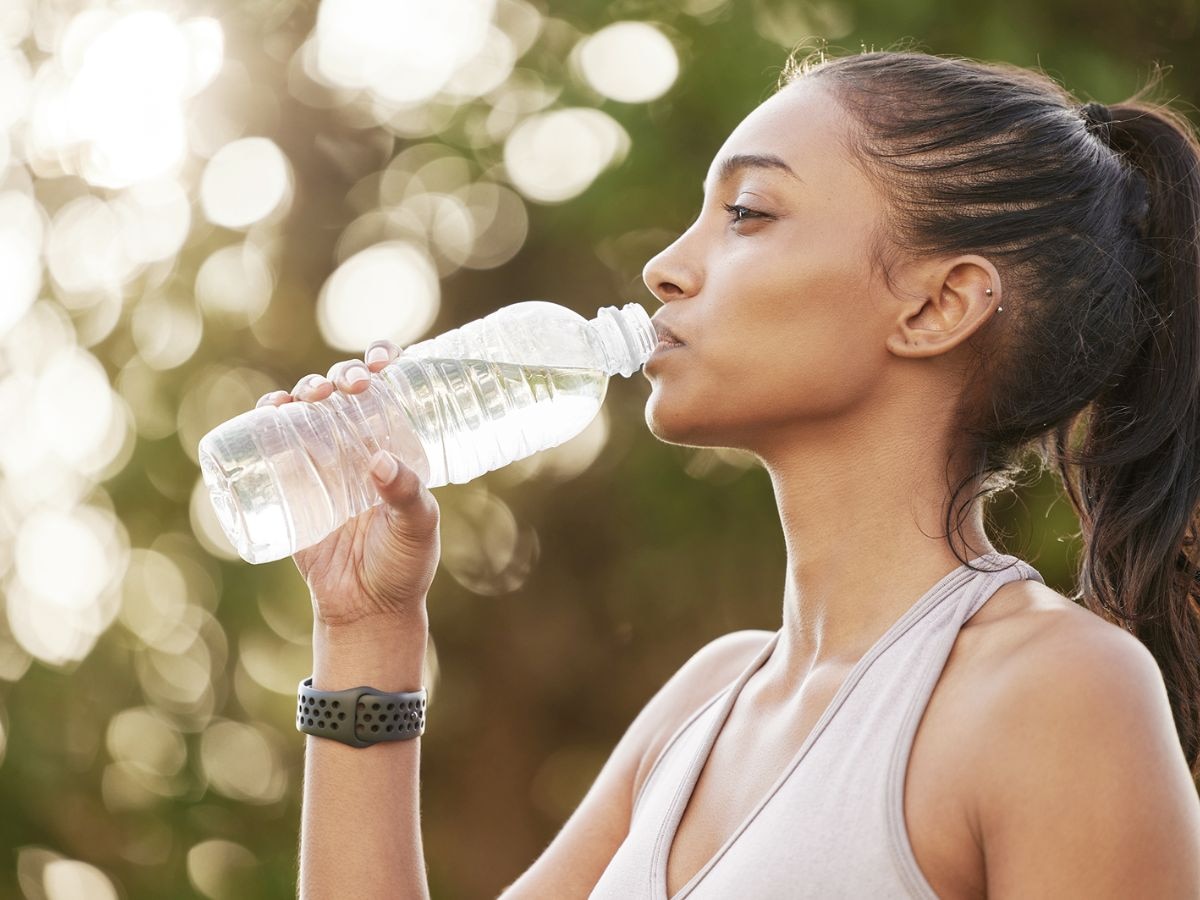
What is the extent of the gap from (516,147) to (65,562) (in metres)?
2.78

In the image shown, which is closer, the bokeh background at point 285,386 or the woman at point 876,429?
the woman at point 876,429

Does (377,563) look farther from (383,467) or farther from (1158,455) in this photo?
(1158,455)

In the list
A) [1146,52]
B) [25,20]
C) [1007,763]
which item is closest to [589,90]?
[1146,52]

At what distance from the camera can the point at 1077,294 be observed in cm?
213

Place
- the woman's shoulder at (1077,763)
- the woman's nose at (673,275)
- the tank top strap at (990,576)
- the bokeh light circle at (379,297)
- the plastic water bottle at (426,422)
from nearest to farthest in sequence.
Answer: the woman's shoulder at (1077,763) → the tank top strap at (990,576) → the woman's nose at (673,275) → the plastic water bottle at (426,422) → the bokeh light circle at (379,297)

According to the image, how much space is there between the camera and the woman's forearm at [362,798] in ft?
7.43

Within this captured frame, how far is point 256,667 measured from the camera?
6.16m

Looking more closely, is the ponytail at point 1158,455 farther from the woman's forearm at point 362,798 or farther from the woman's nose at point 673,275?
the woman's forearm at point 362,798

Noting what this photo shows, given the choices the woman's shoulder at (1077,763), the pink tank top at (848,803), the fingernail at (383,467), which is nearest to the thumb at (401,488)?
the fingernail at (383,467)

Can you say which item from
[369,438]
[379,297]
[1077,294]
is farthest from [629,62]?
[1077,294]

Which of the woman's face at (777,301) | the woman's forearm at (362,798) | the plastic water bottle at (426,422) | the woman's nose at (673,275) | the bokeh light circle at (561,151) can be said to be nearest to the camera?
the woman's face at (777,301)

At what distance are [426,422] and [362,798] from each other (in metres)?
0.77

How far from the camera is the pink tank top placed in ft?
5.46

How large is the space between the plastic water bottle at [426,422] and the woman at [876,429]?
0.14 meters
